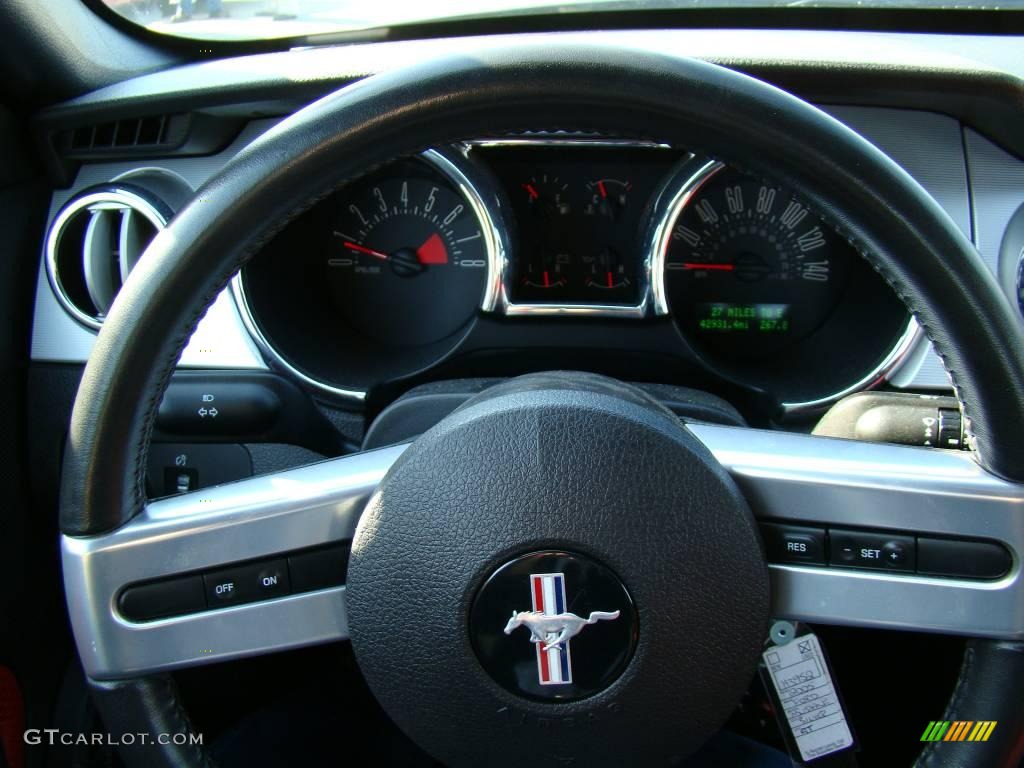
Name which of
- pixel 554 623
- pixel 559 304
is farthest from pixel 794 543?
pixel 559 304

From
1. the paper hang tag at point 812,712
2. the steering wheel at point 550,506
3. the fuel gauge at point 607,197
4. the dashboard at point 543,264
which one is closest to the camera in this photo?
the steering wheel at point 550,506

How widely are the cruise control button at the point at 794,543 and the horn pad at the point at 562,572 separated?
0.06m

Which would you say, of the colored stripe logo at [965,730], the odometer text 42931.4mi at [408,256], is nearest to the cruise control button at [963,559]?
the colored stripe logo at [965,730]

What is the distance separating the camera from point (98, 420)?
35.9 inches

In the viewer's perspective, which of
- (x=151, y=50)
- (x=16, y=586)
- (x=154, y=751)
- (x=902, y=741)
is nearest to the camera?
(x=154, y=751)

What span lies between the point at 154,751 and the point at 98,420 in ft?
1.16

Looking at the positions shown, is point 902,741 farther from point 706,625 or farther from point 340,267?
point 340,267

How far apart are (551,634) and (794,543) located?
270 millimetres

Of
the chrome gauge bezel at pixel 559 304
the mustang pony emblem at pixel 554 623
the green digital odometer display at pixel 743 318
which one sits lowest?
the mustang pony emblem at pixel 554 623

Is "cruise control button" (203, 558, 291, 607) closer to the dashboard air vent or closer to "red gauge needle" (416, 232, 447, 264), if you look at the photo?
the dashboard air vent

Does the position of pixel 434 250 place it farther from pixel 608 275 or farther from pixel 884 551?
pixel 884 551

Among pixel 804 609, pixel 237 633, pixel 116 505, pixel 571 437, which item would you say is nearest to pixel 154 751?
pixel 237 633

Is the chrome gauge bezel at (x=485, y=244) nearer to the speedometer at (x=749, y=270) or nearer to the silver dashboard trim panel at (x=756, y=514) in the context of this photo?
the speedometer at (x=749, y=270)

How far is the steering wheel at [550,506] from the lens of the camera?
2.81 ft
